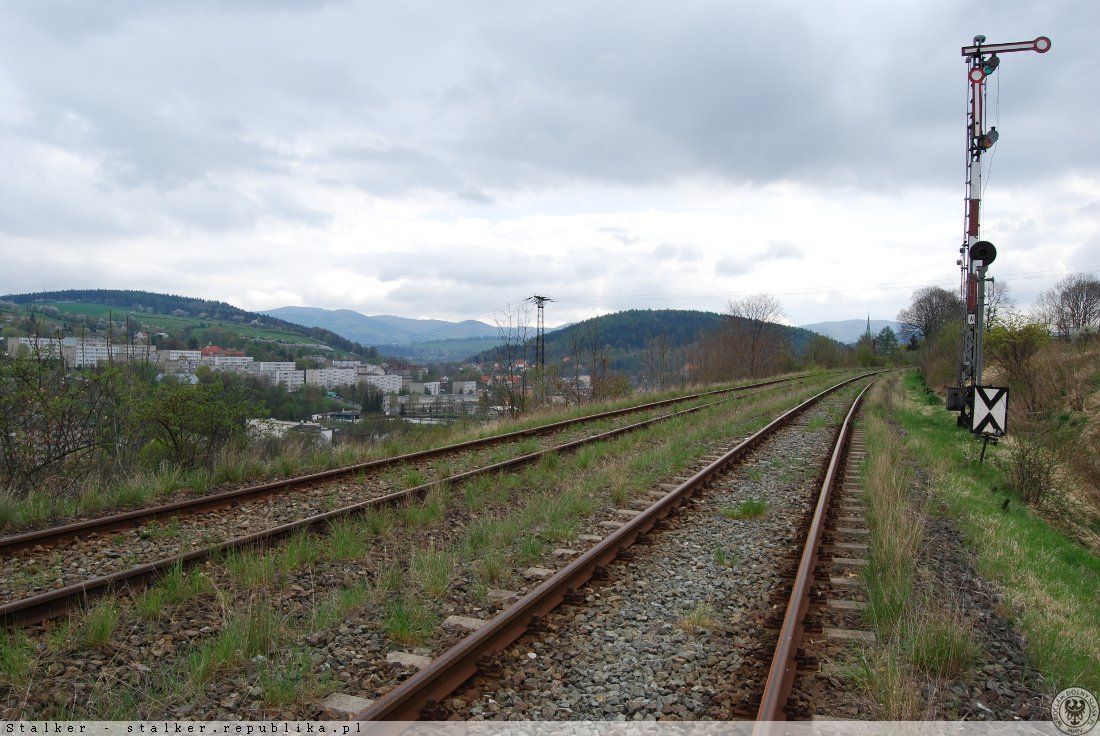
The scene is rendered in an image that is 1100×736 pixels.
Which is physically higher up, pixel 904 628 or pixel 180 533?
pixel 904 628

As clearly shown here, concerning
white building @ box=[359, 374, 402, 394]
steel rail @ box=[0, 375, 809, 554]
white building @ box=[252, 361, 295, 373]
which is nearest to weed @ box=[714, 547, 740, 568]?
steel rail @ box=[0, 375, 809, 554]

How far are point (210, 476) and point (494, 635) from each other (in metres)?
6.62

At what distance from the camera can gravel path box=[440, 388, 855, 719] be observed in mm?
3529

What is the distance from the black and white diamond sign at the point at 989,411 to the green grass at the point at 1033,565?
0.86m

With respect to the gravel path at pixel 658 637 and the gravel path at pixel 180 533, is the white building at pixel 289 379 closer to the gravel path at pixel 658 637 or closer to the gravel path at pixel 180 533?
the gravel path at pixel 180 533

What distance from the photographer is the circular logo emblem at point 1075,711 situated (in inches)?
133

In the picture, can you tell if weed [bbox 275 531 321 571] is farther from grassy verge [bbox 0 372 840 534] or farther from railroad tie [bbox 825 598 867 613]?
railroad tie [bbox 825 598 867 613]

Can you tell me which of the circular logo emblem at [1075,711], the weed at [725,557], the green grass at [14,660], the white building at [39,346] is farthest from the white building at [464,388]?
the circular logo emblem at [1075,711]

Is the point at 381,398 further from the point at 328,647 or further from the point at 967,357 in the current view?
the point at 328,647

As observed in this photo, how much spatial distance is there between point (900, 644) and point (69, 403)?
11.6m

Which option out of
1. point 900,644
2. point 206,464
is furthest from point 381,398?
point 900,644

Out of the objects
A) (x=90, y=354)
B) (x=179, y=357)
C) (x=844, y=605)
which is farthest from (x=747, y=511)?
(x=179, y=357)

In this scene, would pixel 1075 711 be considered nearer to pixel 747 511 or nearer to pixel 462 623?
pixel 462 623

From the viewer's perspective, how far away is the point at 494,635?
4.09m
